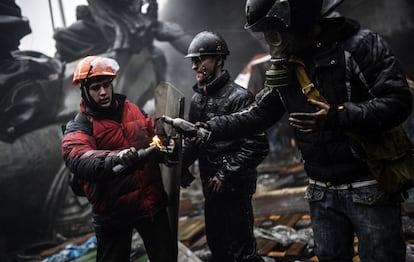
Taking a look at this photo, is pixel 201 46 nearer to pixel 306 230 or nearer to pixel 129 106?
pixel 129 106

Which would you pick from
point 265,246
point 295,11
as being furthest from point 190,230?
point 295,11

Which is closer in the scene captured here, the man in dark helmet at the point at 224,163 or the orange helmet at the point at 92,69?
the orange helmet at the point at 92,69

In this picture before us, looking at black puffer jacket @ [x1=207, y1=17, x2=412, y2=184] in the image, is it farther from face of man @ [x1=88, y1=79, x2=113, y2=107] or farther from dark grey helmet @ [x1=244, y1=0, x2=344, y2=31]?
face of man @ [x1=88, y1=79, x2=113, y2=107]

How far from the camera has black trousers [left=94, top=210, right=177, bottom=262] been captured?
9.34ft

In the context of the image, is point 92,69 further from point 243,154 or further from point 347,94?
point 347,94

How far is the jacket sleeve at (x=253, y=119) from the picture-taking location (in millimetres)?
2449

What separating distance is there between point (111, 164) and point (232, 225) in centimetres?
147

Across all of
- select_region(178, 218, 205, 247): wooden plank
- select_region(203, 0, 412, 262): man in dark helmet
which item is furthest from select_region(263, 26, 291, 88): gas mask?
select_region(178, 218, 205, 247): wooden plank

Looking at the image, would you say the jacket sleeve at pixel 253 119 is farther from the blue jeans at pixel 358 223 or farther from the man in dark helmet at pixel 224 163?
the man in dark helmet at pixel 224 163

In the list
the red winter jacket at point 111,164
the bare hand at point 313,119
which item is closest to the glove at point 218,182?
the red winter jacket at point 111,164

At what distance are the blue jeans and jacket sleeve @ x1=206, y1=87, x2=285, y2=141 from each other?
61 cm

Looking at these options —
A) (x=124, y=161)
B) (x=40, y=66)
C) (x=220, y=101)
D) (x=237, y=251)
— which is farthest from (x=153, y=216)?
(x=40, y=66)

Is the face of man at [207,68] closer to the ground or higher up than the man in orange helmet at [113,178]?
higher up

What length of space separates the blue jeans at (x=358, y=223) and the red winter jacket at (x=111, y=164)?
4.69 feet
